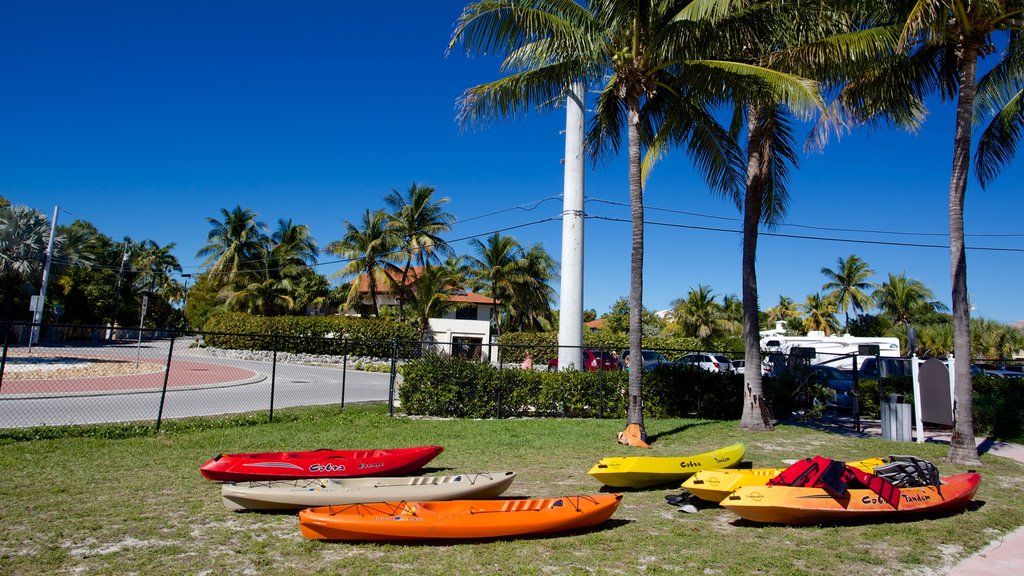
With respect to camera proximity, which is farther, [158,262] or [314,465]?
[158,262]

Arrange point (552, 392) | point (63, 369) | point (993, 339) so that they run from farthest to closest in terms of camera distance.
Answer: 1. point (993, 339)
2. point (63, 369)
3. point (552, 392)

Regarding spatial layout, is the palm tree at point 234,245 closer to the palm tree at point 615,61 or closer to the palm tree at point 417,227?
the palm tree at point 417,227

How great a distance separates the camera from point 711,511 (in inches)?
260

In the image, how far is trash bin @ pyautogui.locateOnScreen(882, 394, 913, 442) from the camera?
12.1 m

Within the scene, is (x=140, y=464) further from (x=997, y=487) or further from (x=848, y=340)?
(x=848, y=340)

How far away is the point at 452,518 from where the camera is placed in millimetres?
5348

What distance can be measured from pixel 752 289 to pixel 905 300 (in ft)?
139

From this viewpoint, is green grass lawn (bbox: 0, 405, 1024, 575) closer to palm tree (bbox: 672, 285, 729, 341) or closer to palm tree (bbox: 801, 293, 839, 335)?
palm tree (bbox: 672, 285, 729, 341)

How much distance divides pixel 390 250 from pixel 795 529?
35046 mm

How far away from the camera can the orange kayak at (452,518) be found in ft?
17.1

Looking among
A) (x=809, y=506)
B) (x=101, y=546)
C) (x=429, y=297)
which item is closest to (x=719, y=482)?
(x=809, y=506)

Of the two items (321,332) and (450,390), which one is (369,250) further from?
(450,390)

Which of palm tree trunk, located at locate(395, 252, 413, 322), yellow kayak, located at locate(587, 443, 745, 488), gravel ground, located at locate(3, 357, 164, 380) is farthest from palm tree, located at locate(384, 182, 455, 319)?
yellow kayak, located at locate(587, 443, 745, 488)

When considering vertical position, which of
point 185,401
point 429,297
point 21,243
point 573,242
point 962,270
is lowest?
point 185,401
